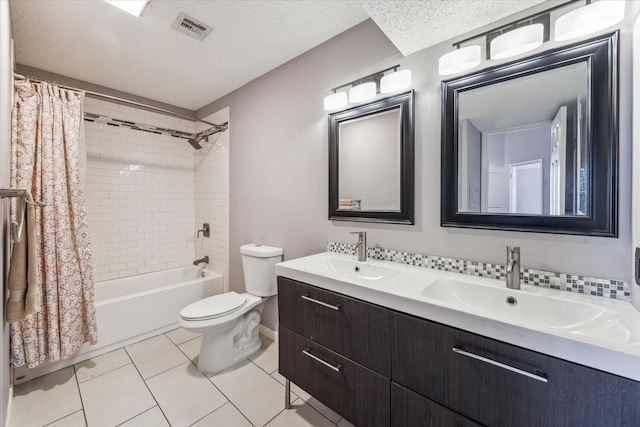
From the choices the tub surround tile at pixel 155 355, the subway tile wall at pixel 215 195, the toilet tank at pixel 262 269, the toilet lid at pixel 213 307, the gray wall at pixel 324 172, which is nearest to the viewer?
the gray wall at pixel 324 172

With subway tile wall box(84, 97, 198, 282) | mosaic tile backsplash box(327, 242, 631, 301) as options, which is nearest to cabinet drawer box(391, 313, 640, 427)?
mosaic tile backsplash box(327, 242, 631, 301)

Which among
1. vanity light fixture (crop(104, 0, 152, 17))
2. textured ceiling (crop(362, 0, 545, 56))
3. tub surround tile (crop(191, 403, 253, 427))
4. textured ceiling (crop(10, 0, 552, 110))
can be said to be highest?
textured ceiling (crop(10, 0, 552, 110))

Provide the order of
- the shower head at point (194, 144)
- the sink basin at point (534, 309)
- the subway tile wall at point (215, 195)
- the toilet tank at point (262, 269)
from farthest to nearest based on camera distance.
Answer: the shower head at point (194, 144)
the subway tile wall at point (215, 195)
the toilet tank at point (262, 269)
the sink basin at point (534, 309)

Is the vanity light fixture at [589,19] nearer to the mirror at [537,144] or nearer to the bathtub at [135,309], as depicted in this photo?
the mirror at [537,144]

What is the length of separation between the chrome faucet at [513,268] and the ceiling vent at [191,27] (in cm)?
228

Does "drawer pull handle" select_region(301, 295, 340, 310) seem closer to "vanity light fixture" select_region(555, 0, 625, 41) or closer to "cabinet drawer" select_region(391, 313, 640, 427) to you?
"cabinet drawer" select_region(391, 313, 640, 427)

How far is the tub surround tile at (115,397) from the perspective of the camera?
5.08 feet

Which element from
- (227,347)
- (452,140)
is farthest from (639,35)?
(227,347)

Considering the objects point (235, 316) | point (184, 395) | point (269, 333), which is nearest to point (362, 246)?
point (235, 316)

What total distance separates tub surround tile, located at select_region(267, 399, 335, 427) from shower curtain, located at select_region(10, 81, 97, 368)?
161 centimetres

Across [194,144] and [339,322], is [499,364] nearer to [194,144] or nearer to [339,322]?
[339,322]

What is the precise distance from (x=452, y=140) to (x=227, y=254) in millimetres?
2473

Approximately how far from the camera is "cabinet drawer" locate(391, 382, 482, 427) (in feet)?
3.10

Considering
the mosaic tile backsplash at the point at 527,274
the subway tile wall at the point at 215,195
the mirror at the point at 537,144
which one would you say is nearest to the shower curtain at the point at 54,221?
the subway tile wall at the point at 215,195
